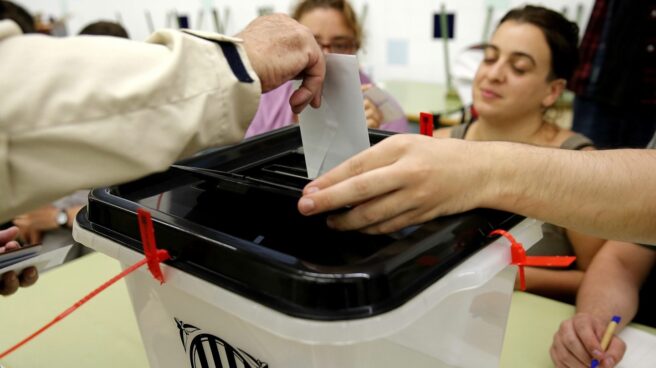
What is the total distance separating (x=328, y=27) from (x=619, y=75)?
1.12 metres

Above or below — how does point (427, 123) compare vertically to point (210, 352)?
above

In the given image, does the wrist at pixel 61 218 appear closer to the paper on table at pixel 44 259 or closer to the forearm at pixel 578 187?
the paper on table at pixel 44 259

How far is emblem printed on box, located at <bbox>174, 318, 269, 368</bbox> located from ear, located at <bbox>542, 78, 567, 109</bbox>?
52.6 inches

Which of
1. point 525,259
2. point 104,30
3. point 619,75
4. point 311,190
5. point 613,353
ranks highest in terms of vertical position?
point 104,30

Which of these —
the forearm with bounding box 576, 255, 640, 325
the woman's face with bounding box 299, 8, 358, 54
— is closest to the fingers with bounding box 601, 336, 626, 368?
the forearm with bounding box 576, 255, 640, 325

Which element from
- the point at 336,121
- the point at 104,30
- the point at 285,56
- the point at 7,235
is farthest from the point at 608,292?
the point at 104,30

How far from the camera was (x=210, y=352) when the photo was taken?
58cm

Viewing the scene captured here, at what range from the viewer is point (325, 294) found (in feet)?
1.48

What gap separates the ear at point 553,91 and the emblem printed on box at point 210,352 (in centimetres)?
134

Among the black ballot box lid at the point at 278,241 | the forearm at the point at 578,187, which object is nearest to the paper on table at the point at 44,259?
the black ballot box lid at the point at 278,241

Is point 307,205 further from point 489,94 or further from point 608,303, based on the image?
point 489,94

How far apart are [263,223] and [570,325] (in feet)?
1.88

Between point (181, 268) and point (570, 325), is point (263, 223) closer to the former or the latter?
point (181, 268)

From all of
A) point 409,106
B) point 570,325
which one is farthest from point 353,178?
point 409,106
